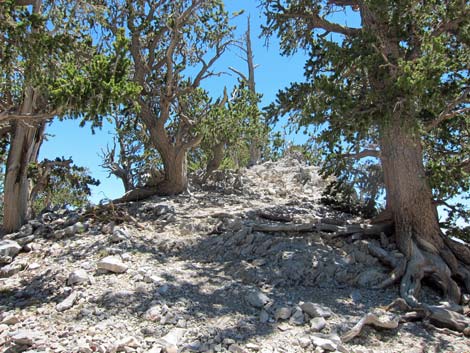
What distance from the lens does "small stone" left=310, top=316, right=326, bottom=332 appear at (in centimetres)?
506

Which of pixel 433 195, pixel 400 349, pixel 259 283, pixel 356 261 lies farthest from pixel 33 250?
pixel 433 195

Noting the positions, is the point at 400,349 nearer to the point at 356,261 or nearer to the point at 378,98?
the point at 356,261

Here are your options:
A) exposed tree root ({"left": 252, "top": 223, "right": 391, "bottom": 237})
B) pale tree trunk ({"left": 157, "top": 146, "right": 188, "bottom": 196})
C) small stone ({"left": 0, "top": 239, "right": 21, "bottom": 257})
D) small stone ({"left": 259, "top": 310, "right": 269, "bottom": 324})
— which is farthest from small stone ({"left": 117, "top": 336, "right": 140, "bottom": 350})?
pale tree trunk ({"left": 157, "top": 146, "right": 188, "bottom": 196})

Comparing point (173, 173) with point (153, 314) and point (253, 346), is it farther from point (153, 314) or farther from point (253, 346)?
point (253, 346)

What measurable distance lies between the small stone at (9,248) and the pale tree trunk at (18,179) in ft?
4.93

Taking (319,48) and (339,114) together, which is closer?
(339,114)

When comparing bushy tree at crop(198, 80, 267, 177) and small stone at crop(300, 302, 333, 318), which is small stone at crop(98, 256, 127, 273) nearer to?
small stone at crop(300, 302, 333, 318)

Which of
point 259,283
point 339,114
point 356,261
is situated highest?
point 339,114

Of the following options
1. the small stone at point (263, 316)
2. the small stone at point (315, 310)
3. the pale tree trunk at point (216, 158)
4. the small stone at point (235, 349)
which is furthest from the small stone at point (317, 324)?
the pale tree trunk at point (216, 158)

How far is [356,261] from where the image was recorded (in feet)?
24.7

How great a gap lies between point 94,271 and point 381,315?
460 centimetres

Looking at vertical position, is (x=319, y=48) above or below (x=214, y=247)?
above

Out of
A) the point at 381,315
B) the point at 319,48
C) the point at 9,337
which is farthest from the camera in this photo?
the point at 319,48

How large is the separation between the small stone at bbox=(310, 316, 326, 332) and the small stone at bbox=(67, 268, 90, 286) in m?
3.55
